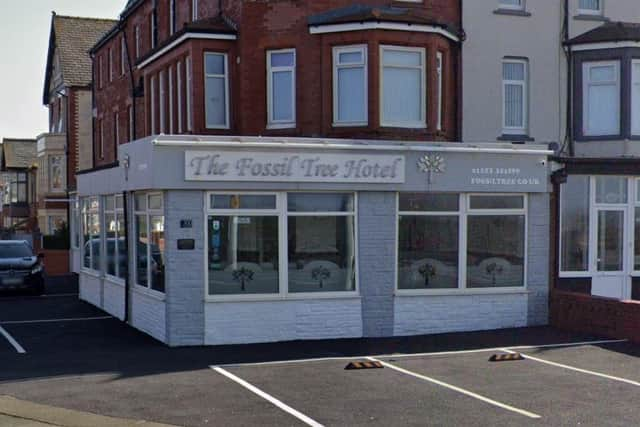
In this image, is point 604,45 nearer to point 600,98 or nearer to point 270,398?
point 600,98

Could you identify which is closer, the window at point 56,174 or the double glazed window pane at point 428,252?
the double glazed window pane at point 428,252

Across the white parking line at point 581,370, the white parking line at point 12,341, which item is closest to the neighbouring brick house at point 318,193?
the white parking line at point 12,341

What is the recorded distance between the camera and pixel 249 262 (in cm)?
1504

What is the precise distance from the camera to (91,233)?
70.4 feet

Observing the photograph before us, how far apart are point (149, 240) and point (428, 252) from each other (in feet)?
17.6

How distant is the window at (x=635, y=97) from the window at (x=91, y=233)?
1286 centimetres

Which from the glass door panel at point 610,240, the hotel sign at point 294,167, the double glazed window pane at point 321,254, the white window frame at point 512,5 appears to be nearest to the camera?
the hotel sign at point 294,167

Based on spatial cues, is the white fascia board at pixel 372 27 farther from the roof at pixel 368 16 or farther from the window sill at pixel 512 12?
the window sill at pixel 512 12

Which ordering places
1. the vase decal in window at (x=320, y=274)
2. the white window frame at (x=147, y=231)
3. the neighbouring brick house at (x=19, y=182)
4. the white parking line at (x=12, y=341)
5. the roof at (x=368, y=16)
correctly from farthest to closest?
1. the neighbouring brick house at (x=19, y=182)
2. the roof at (x=368, y=16)
3. the vase decal in window at (x=320, y=274)
4. the white window frame at (x=147, y=231)
5. the white parking line at (x=12, y=341)

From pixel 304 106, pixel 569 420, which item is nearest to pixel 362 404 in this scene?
pixel 569 420

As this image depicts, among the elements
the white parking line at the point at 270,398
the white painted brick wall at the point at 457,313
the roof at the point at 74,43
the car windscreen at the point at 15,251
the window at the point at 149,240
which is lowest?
the white parking line at the point at 270,398

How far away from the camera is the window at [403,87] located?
17641 millimetres

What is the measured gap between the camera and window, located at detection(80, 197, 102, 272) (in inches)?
811

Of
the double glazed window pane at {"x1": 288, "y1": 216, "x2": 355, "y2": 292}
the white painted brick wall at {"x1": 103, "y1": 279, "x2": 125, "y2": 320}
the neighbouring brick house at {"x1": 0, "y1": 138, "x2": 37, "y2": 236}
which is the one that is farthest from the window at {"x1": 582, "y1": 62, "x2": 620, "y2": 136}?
the neighbouring brick house at {"x1": 0, "y1": 138, "x2": 37, "y2": 236}
